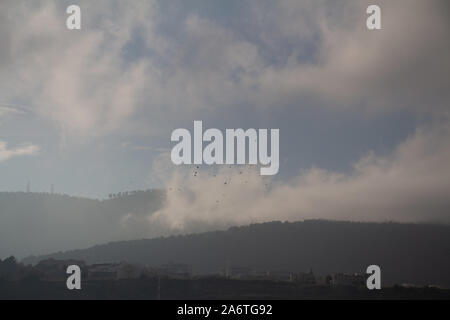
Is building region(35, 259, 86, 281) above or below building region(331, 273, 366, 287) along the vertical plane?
above

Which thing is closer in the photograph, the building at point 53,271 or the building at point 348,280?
the building at point 348,280

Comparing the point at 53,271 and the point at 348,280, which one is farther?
the point at 53,271

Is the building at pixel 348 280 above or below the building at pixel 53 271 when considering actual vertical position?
below

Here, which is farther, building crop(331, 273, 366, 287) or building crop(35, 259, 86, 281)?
building crop(35, 259, 86, 281)

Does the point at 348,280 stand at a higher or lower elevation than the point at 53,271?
lower
